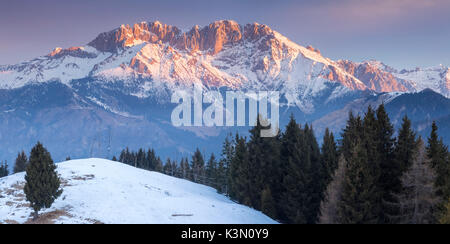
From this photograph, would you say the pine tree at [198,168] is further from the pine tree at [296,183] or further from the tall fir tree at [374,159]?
the tall fir tree at [374,159]

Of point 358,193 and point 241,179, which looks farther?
point 241,179

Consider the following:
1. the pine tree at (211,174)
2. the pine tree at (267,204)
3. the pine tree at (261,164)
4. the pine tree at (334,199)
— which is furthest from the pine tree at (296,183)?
the pine tree at (211,174)

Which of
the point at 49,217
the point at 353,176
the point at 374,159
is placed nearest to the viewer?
the point at 49,217

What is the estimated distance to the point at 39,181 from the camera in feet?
134

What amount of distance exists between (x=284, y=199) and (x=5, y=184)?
38.3 metres

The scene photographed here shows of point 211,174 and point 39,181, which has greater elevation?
point 39,181

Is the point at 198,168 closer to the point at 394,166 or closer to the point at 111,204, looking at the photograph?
the point at 111,204

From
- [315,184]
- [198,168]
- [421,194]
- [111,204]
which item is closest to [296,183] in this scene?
[315,184]

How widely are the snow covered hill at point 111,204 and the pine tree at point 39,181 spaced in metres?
1.32

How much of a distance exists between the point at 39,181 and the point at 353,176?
31.4 meters

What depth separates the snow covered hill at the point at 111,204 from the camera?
4156cm

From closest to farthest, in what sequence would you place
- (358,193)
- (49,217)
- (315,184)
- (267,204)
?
(49,217) < (358,193) < (315,184) < (267,204)
